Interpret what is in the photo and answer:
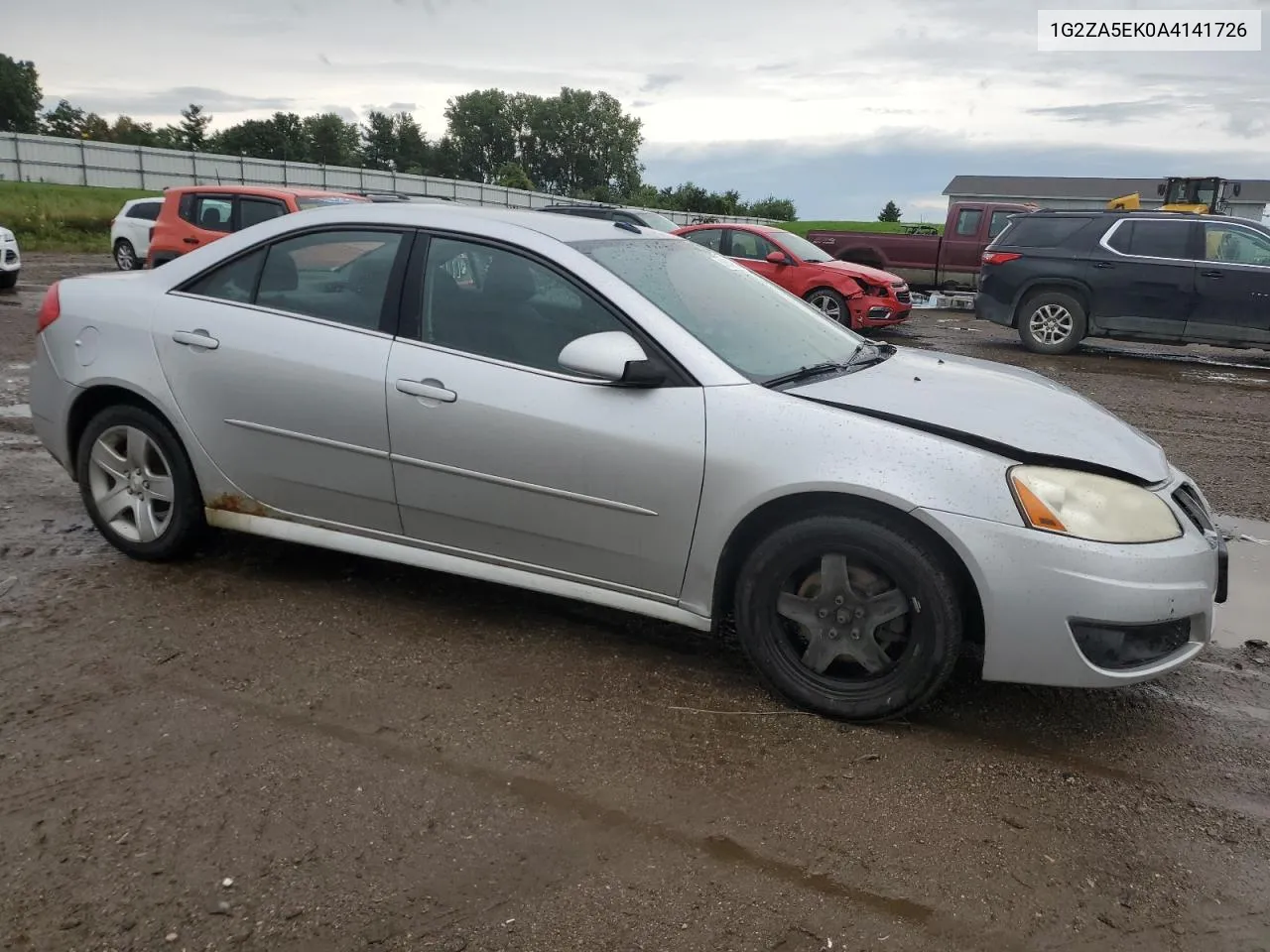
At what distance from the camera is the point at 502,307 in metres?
3.70

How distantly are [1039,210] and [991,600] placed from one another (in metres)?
12.1

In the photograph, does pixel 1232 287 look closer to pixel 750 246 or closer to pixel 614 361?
pixel 750 246

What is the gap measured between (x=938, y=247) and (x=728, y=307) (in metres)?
17.1

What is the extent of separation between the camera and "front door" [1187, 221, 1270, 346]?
38.7 feet

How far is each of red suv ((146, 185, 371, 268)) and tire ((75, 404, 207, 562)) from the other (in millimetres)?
8257

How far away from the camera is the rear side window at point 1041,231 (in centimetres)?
1288

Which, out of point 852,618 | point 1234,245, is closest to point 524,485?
point 852,618

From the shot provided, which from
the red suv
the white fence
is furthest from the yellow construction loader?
the red suv

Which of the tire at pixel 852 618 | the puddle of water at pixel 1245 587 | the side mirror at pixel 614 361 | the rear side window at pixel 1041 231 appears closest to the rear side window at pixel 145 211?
the rear side window at pixel 1041 231

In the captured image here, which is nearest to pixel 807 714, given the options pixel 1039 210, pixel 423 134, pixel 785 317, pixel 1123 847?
pixel 1123 847

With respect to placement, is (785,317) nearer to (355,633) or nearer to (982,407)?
(982,407)

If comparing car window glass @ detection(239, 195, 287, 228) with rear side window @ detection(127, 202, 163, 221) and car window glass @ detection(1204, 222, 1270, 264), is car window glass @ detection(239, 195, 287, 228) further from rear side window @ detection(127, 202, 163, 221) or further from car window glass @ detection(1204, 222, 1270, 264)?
car window glass @ detection(1204, 222, 1270, 264)

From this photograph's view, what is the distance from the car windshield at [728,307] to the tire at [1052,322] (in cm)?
956

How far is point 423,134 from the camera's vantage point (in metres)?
105
